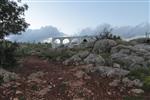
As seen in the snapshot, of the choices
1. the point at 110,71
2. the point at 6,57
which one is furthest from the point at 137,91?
the point at 6,57

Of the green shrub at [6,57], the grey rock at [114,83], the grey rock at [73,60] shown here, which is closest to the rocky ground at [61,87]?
the grey rock at [114,83]

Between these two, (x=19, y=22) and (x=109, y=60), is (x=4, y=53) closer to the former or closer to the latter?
(x=19, y=22)

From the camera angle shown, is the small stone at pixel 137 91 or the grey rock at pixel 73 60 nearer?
the small stone at pixel 137 91

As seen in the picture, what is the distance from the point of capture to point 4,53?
13711 millimetres

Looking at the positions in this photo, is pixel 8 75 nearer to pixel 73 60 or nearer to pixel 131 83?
pixel 73 60

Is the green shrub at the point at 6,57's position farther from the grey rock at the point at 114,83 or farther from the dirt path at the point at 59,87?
the grey rock at the point at 114,83

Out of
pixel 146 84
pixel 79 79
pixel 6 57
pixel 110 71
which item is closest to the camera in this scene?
pixel 146 84

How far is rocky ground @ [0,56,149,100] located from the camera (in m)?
10.7

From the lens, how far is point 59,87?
1130 centimetres

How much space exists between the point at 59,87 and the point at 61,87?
0.26ft

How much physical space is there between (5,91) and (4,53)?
9.90 ft

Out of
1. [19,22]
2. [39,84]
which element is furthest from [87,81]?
[19,22]

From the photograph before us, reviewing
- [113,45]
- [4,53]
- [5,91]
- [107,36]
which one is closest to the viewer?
[5,91]

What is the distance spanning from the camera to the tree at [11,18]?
14461mm
